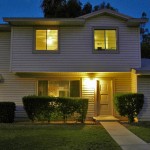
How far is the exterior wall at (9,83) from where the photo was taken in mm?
17344

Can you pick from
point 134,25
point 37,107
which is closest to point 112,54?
point 134,25

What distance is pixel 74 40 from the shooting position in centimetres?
1655

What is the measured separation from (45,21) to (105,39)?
3.42m

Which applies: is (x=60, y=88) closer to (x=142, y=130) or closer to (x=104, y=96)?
(x=104, y=96)

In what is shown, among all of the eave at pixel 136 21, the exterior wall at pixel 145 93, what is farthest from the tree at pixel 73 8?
the exterior wall at pixel 145 93

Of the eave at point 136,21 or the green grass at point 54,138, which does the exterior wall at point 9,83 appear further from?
the eave at point 136,21

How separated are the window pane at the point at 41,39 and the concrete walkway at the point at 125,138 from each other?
542 centimetres

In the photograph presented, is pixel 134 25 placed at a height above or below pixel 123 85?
above

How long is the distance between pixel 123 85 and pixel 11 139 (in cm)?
887

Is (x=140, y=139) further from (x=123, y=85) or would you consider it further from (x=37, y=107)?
(x=123, y=85)

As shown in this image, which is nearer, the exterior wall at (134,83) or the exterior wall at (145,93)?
the exterior wall at (145,93)

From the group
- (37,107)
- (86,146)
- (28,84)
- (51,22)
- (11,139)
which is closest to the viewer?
(86,146)

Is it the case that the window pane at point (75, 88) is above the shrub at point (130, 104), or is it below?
above

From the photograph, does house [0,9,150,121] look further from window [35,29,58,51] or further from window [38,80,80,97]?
window [38,80,80,97]
